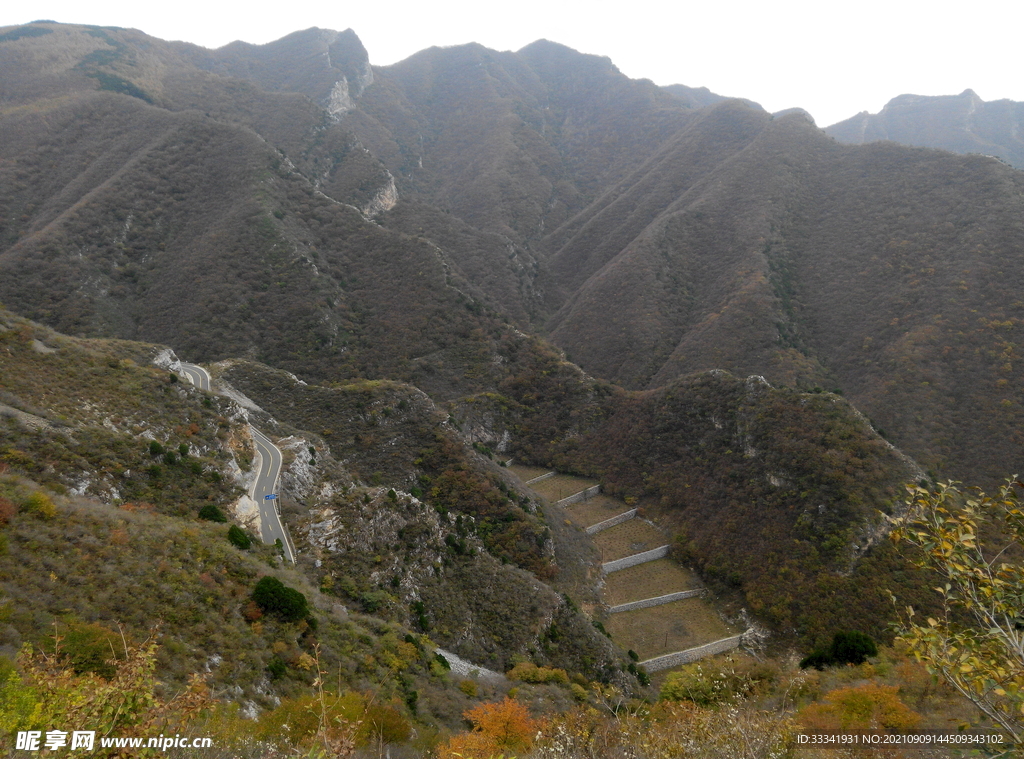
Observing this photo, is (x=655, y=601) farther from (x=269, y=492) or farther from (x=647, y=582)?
(x=269, y=492)

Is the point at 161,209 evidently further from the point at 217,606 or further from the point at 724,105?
the point at 724,105

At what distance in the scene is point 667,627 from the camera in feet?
124

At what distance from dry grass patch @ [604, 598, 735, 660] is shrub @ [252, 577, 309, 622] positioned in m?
26.1

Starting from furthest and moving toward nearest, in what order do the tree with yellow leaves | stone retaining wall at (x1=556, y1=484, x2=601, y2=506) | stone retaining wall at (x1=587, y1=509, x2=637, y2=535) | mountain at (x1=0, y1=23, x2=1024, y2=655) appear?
stone retaining wall at (x1=556, y1=484, x2=601, y2=506) → stone retaining wall at (x1=587, y1=509, x2=637, y2=535) → mountain at (x1=0, y1=23, x2=1024, y2=655) → the tree with yellow leaves

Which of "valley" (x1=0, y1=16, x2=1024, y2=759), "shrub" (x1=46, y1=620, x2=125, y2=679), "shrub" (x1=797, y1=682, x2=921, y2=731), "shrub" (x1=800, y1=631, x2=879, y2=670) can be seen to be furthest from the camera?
"shrub" (x1=800, y1=631, x2=879, y2=670)

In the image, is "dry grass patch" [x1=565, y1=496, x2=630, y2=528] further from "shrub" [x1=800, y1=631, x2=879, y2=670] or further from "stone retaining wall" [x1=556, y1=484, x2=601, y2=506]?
"shrub" [x1=800, y1=631, x2=879, y2=670]

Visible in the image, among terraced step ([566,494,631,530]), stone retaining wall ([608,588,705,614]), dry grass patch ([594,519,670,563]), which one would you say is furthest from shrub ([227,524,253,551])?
terraced step ([566,494,631,530])

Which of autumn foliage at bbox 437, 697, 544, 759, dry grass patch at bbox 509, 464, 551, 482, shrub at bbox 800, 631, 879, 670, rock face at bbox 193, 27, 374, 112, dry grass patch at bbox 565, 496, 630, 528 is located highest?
rock face at bbox 193, 27, 374, 112

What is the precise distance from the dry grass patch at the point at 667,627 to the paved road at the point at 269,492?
2508 cm

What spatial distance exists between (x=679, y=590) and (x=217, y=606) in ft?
119

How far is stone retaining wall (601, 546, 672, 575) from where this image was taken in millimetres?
43294

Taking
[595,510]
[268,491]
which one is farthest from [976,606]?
[595,510]

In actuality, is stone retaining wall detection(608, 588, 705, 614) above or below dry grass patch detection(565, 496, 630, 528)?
below

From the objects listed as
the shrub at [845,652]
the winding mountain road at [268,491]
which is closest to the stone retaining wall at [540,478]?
the winding mountain road at [268,491]
